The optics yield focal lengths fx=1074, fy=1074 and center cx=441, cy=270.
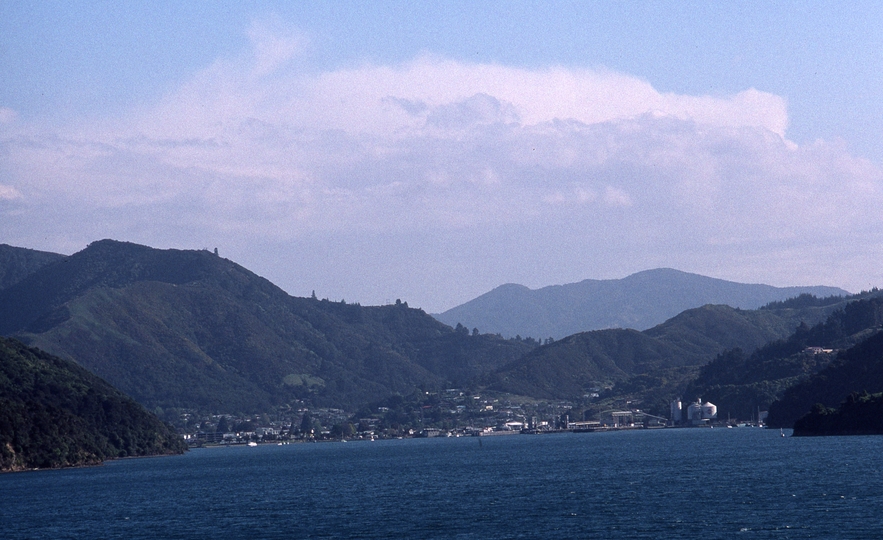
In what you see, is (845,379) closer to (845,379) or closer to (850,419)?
(845,379)

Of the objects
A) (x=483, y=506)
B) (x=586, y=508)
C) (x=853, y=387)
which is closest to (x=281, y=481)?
(x=483, y=506)

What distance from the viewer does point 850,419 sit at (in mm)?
146125

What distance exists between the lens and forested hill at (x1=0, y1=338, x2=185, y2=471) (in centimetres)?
13475

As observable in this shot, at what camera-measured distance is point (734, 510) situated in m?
67.1

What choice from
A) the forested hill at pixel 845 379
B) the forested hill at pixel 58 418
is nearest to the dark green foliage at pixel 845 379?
the forested hill at pixel 845 379

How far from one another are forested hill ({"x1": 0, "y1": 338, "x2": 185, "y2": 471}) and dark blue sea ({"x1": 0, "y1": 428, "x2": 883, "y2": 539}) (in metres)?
6.72

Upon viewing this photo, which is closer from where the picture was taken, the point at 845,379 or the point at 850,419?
the point at 850,419

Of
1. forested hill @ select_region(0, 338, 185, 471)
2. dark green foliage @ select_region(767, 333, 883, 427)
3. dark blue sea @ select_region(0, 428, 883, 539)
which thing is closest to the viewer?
dark blue sea @ select_region(0, 428, 883, 539)

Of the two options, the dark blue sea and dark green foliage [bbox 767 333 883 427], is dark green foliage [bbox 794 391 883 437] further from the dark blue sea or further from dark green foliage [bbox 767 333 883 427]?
dark green foliage [bbox 767 333 883 427]

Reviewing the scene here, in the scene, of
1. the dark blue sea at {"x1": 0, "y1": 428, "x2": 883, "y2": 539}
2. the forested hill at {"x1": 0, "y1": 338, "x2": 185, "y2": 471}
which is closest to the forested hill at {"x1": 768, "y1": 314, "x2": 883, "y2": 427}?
the dark blue sea at {"x1": 0, "y1": 428, "x2": 883, "y2": 539}

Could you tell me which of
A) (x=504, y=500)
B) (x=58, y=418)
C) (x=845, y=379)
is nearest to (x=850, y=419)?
(x=845, y=379)

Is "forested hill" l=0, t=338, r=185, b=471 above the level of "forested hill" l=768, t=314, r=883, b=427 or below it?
below

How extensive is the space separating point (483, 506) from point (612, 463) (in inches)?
1869

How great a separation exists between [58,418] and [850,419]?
10744 cm
